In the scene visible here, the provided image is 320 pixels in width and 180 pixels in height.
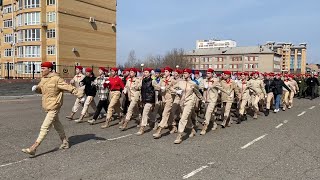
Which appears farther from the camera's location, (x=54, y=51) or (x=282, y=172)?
(x=54, y=51)

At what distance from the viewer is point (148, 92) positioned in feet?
31.7

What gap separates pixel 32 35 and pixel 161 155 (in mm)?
52252

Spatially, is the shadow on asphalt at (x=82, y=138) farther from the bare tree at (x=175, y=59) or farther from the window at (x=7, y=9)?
the bare tree at (x=175, y=59)

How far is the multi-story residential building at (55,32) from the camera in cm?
5300

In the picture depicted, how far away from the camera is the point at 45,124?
7.14 metres

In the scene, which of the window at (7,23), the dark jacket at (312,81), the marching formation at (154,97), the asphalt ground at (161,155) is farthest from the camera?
the window at (7,23)

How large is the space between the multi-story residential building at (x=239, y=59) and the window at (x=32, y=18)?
204ft

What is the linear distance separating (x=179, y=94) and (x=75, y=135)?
3.02 metres

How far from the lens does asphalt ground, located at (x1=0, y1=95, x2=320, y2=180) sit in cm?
589

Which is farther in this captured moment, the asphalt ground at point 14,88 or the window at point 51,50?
the window at point 51,50

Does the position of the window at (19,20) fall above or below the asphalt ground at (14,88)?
above

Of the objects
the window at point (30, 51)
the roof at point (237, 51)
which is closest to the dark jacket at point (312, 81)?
the window at point (30, 51)

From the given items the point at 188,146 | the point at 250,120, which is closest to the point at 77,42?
the point at 250,120

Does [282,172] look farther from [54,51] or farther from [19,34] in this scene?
[19,34]
